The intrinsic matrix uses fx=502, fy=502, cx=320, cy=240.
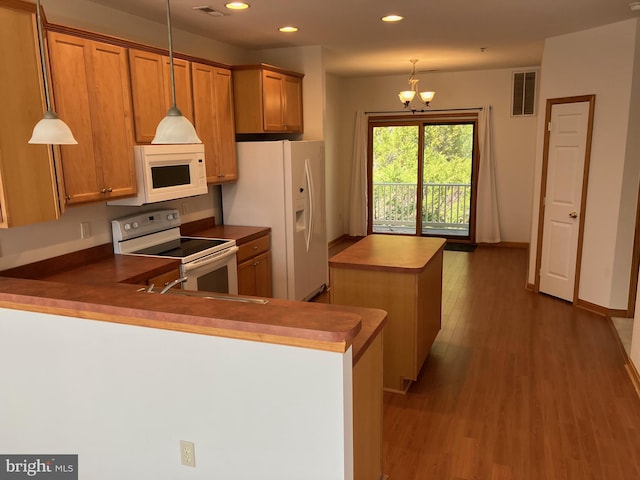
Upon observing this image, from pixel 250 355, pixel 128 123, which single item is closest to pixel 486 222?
pixel 128 123

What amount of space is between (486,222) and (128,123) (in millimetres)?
5883

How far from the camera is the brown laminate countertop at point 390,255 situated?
332 centimetres

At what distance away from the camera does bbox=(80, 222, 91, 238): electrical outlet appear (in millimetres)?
3477

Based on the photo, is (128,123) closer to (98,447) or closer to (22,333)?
(22,333)

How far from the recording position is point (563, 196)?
16.7ft

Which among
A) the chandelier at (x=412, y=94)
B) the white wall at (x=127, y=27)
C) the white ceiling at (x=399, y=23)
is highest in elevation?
the white ceiling at (x=399, y=23)

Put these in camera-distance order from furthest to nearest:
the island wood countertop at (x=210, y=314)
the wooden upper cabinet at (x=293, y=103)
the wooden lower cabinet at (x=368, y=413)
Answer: the wooden upper cabinet at (x=293, y=103)
the wooden lower cabinet at (x=368, y=413)
the island wood countertop at (x=210, y=314)

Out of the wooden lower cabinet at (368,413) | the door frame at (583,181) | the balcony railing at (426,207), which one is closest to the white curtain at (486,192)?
the balcony railing at (426,207)

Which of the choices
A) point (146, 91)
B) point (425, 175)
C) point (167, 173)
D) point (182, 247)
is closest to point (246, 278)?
point (182, 247)

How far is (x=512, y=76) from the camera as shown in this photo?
7.38 metres

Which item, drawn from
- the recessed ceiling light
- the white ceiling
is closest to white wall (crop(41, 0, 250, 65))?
the white ceiling

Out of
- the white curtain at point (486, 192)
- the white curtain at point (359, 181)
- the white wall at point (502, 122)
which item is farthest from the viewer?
the white curtain at point (359, 181)

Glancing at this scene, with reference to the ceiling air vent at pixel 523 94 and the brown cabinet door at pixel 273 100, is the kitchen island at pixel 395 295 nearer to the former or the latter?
the brown cabinet door at pixel 273 100

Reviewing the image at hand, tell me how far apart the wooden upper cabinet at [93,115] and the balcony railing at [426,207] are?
18.2 ft
